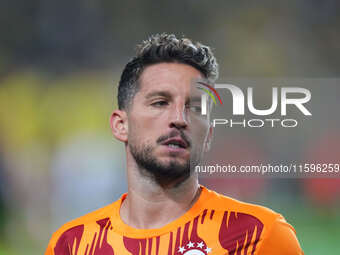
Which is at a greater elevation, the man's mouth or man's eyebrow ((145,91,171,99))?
man's eyebrow ((145,91,171,99))

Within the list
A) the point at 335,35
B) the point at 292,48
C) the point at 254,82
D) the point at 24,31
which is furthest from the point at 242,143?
the point at 24,31

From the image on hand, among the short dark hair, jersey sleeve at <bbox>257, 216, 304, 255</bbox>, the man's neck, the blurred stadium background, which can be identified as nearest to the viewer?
jersey sleeve at <bbox>257, 216, 304, 255</bbox>

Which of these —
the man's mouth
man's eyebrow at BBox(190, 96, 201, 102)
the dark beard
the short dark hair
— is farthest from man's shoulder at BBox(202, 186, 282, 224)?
the short dark hair

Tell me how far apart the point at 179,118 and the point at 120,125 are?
1.17 ft

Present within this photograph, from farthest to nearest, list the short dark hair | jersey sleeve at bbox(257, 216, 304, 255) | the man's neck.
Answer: the short dark hair
the man's neck
jersey sleeve at bbox(257, 216, 304, 255)

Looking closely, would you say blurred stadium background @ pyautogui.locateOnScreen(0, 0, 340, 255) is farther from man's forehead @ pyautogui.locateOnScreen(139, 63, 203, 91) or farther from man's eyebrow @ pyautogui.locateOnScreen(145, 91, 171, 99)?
man's eyebrow @ pyautogui.locateOnScreen(145, 91, 171, 99)

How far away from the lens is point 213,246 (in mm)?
1822

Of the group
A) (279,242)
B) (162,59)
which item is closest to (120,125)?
(162,59)

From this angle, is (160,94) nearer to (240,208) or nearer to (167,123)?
(167,123)

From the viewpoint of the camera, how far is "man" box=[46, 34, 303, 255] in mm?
1840

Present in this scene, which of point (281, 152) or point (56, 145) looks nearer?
point (281, 152)

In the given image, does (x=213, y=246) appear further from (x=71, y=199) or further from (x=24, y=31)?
(x=24, y=31)

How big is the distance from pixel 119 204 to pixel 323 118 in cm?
174

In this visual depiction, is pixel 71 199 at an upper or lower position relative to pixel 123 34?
lower
